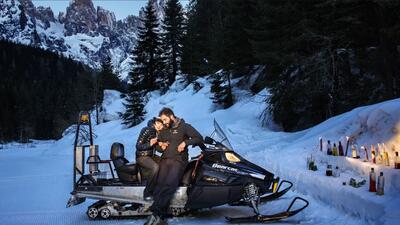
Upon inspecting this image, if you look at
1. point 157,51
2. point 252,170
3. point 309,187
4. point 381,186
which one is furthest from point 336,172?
point 157,51

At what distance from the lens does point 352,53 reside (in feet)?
56.6

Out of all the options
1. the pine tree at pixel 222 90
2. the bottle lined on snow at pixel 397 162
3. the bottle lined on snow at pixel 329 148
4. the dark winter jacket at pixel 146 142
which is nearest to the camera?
the bottle lined on snow at pixel 397 162

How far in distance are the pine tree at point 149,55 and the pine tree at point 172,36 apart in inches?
30.8

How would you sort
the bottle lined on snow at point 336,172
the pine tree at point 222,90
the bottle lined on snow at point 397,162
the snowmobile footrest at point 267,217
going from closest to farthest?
the snowmobile footrest at point 267,217 < the bottle lined on snow at point 397,162 < the bottle lined on snow at point 336,172 < the pine tree at point 222,90

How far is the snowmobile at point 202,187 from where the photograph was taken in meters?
6.64

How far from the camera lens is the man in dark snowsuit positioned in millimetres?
6480

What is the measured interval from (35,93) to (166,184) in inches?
4367

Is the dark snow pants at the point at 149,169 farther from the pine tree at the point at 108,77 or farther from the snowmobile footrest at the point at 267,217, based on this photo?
the pine tree at the point at 108,77

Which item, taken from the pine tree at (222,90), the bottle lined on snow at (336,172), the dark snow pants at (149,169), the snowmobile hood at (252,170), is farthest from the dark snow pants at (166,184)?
the pine tree at (222,90)

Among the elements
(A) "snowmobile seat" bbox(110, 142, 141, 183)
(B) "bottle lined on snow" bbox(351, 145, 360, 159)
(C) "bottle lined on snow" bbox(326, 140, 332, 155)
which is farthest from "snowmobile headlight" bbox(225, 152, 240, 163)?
(C) "bottle lined on snow" bbox(326, 140, 332, 155)

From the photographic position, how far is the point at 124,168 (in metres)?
7.29

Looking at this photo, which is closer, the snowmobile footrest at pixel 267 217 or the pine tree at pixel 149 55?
the snowmobile footrest at pixel 267 217

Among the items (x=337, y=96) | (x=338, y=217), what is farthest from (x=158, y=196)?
(x=337, y=96)

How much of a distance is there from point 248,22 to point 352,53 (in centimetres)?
834
